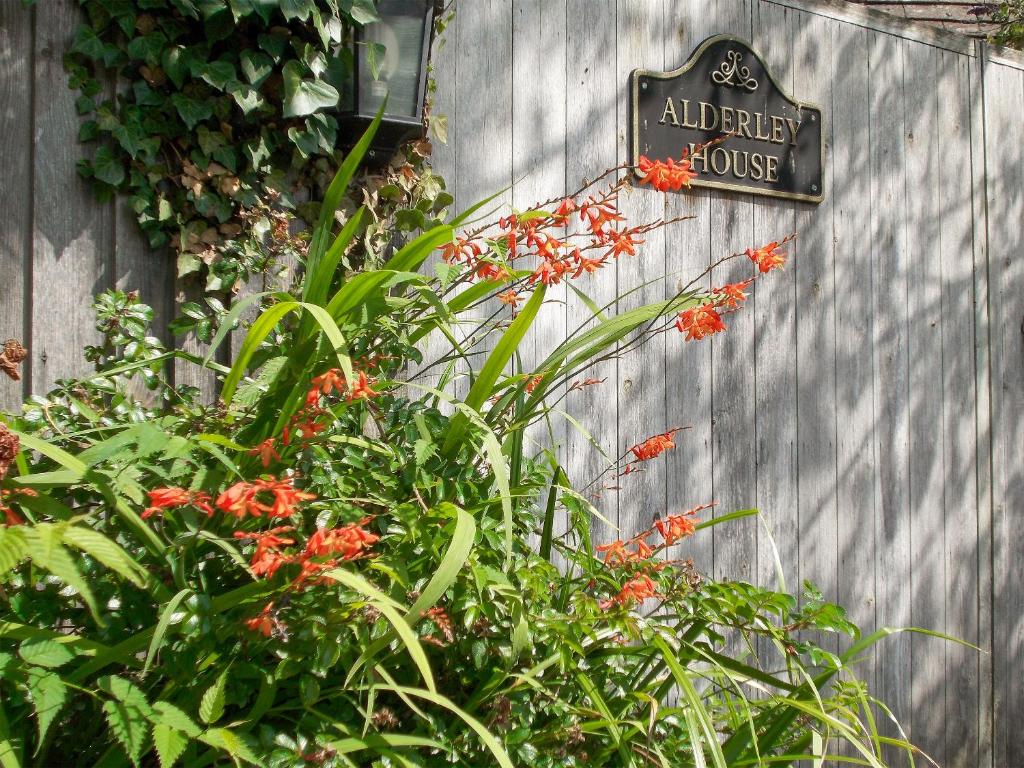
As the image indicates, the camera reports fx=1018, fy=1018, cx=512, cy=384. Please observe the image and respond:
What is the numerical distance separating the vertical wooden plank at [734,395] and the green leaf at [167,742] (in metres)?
1.62

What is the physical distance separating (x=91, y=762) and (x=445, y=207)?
48.2 inches

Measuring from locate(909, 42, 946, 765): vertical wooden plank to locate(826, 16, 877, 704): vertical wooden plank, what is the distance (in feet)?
0.57

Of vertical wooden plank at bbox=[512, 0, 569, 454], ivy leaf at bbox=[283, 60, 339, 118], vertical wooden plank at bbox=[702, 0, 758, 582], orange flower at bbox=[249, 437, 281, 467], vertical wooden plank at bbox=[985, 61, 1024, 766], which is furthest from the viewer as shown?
vertical wooden plank at bbox=[985, 61, 1024, 766]

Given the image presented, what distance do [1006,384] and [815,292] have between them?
86 centimetres

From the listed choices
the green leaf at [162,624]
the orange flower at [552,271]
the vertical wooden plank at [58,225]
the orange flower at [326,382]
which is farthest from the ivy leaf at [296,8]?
the green leaf at [162,624]

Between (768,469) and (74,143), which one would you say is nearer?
(74,143)

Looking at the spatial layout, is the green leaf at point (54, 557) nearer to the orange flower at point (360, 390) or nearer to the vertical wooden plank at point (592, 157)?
the orange flower at point (360, 390)

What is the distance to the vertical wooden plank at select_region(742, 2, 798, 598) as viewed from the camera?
2586mm

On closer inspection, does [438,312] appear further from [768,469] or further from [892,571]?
[892,571]

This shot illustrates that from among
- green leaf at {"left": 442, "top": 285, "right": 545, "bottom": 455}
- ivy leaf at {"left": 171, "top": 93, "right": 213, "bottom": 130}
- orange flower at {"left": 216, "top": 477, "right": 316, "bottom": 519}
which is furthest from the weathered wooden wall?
orange flower at {"left": 216, "top": 477, "right": 316, "bottom": 519}

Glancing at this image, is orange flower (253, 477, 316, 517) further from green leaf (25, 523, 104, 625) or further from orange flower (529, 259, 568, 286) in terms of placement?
orange flower (529, 259, 568, 286)

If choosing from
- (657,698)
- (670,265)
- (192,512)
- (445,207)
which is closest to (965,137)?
(670,265)

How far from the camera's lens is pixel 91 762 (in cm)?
134

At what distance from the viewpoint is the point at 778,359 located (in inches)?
103
